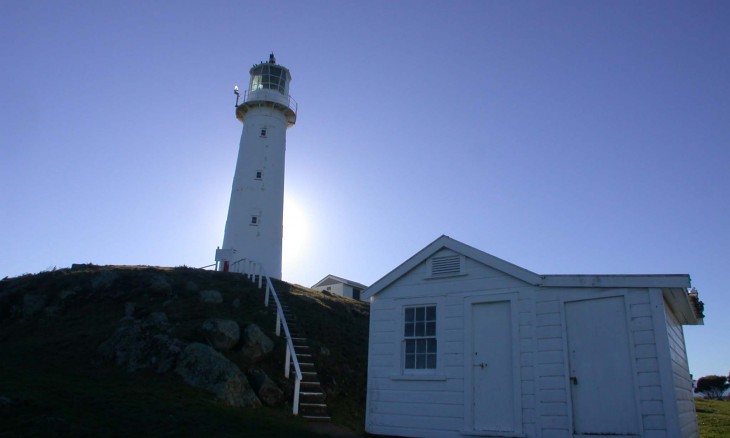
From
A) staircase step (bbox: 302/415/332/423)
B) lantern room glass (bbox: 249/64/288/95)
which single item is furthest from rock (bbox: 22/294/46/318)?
lantern room glass (bbox: 249/64/288/95)

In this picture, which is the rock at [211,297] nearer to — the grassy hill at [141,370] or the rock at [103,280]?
the grassy hill at [141,370]

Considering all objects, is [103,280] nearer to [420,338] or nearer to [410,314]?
[410,314]

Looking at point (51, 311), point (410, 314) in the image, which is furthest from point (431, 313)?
point (51, 311)

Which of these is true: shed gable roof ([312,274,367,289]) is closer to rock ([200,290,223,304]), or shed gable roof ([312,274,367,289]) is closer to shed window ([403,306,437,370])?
rock ([200,290,223,304])

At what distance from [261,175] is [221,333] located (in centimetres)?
1724

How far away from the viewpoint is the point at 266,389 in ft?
51.9

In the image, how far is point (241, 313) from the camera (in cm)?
2111

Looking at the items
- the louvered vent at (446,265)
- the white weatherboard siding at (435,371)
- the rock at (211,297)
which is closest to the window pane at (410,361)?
the white weatherboard siding at (435,371)

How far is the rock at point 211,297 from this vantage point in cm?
2255

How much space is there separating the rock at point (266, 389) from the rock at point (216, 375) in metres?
0.28

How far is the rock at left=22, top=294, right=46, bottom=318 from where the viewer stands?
2194 cm

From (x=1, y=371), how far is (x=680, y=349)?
54.8 ft

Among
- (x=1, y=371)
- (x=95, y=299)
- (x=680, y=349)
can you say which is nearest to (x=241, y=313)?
(x=95, y=299)

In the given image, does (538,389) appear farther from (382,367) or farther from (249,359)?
(249,359)
